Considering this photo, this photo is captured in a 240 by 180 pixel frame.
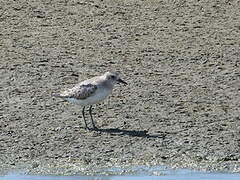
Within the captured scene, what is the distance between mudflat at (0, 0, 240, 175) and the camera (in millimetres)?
13172

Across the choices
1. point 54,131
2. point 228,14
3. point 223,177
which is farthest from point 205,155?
point 228,14

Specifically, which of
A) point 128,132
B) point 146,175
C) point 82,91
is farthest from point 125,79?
point 146,175

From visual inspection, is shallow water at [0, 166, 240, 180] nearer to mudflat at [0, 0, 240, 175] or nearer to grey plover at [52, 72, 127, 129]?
mudflat at [0, 0, 240, 175]

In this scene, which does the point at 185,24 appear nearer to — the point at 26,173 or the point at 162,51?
the point at 162,51

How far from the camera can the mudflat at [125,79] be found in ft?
43.2

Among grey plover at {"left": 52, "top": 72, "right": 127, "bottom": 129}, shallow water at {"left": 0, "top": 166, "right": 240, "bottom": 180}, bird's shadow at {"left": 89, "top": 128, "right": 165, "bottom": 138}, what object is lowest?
shallow water at {"left": 0, "top": 166, "right": 240, "bottom": 180}

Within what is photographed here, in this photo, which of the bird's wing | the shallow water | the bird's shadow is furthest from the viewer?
the bird's wing

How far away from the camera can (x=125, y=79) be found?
15953 millimetres

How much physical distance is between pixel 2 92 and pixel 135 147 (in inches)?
111

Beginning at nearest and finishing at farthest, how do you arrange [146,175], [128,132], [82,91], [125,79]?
1. [146,175]
2. [128,132]
3. [82,91]
4. [125,79]

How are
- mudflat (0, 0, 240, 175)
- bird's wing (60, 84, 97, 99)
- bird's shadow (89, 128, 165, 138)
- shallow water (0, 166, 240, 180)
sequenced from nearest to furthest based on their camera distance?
1. shallow water (0, 166, 240, 180)
2. mudflat (0, 0, 240, 175)
3. bird's shadow (89, 128, 165, 138)
4. bird's wing (60, 84, 97, 99)

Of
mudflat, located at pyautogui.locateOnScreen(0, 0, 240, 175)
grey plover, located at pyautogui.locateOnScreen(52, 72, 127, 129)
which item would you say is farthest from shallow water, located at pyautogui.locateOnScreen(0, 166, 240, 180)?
grey plover, located at pyautogui.locateOnScreen(52, 72, 127, 129)

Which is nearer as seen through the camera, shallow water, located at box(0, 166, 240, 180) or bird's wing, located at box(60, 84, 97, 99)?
shallow water, located at box(0, 166, 240, 180)

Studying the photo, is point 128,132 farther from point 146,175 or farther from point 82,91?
point 146,175
